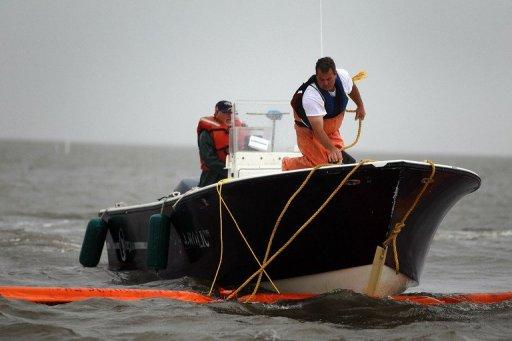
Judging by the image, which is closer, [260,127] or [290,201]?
[290,201]

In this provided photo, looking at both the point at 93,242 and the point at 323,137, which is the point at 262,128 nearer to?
the point at 323,137

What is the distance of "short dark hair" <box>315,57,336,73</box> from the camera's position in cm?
728

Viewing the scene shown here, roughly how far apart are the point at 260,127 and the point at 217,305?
99.4 inches

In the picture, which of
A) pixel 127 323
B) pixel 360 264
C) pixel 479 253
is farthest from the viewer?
pixel 479 253

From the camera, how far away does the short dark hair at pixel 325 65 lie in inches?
287

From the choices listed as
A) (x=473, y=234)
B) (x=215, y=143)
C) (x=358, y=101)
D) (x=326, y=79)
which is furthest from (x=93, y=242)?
(x=473, y=234)

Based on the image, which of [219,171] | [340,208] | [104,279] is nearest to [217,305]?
[340,208]

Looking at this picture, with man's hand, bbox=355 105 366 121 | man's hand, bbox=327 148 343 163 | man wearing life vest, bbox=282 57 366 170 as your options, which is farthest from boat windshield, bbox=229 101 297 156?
man's hand, bbox=327 148 343 163

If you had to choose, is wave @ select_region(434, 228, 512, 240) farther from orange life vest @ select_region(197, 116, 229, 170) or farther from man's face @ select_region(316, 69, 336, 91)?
man's face @ select_region(316, 69, 336, 91)

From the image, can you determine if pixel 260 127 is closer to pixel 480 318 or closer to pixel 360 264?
pixel 360 264

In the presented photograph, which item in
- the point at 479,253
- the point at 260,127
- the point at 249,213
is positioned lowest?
the point at 479,253

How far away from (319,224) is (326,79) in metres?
1.22

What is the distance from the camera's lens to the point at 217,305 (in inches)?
297

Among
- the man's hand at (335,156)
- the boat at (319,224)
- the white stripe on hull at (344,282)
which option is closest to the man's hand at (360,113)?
the man's hand at (335,156)
